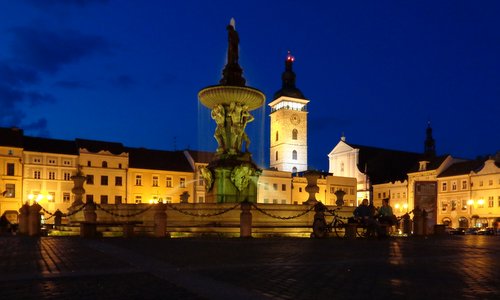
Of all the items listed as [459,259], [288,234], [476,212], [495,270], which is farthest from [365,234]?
[476,212]

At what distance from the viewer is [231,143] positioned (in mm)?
26953

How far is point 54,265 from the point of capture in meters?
9.99

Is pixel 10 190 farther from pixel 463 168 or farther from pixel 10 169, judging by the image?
pixel 463 168

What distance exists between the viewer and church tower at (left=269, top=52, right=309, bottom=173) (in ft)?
359

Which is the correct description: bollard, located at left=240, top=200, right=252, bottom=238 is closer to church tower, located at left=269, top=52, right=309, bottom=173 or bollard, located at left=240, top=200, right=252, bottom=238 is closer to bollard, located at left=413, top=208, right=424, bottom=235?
bollard, located at left=413, top=208, right=424, bottom=235

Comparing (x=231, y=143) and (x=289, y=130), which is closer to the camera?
(x=231, y=143)

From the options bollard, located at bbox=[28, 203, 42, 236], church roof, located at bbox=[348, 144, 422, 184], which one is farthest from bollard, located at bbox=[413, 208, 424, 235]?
church roof, located at bbox=[348, 144, 422, 184]

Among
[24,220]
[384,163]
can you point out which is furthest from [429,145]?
[24,220]

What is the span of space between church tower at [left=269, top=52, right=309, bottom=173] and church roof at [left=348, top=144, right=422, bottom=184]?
17691 mm

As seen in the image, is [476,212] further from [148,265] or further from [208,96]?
[148,265]

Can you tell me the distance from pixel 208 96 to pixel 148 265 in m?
17.7

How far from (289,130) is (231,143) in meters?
84.0

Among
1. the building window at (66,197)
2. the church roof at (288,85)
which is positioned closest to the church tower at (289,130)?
the church roof at (288,85)

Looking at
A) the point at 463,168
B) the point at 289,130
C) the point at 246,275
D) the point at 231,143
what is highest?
the point at 289,130
